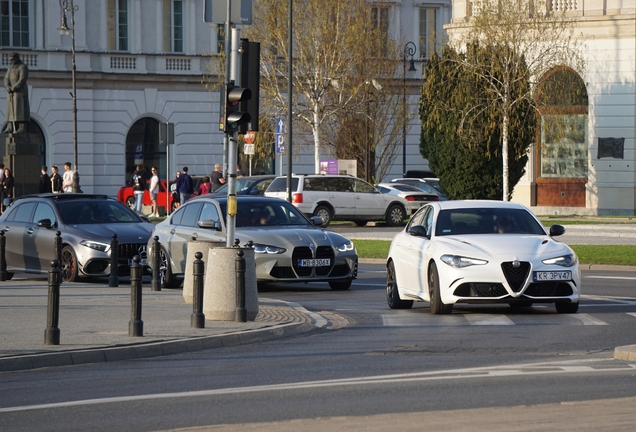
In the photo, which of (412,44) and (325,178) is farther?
(412,44)

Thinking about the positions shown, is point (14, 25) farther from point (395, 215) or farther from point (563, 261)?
point (563, 261)

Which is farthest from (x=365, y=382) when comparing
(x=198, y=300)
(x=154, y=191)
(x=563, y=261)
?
(x=154, y=191)

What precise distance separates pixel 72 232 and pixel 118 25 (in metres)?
38.8

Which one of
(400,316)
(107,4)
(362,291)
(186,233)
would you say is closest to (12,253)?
(186,233)

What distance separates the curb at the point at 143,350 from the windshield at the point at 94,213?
8.92 metres

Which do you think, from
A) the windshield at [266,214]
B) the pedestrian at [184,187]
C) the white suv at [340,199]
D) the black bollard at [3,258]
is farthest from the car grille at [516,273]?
the pedestrian at [184,187]

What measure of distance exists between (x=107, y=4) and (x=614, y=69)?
2456 centimetres

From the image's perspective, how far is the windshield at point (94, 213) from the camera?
22609 mm

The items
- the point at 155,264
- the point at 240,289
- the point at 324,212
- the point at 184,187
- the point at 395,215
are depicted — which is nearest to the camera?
the point at 240,289

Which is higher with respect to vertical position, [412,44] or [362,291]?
[412,44]

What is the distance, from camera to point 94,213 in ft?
75.5

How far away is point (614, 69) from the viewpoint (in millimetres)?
45469

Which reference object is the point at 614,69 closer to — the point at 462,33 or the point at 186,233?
the point at 462,33

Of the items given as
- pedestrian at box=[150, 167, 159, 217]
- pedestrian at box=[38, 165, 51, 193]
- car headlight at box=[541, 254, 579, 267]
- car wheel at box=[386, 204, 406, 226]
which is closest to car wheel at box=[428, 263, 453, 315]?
car headlight at box=[541, 254, 579, 267]
